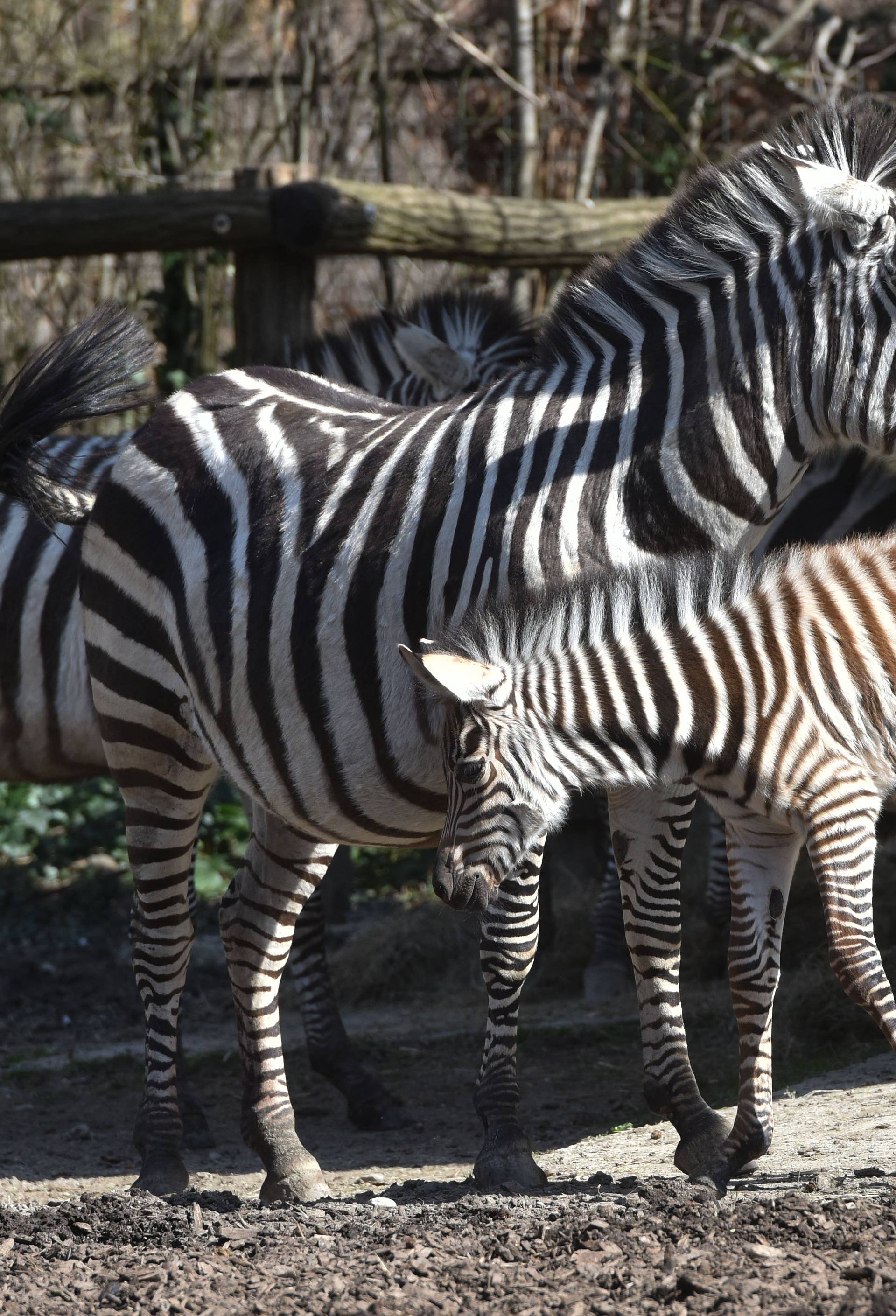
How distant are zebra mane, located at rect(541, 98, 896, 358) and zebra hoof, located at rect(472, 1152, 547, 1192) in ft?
7.86

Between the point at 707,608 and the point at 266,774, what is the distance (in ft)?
4.67

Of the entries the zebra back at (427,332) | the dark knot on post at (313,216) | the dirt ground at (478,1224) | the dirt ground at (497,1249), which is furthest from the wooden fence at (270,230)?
the dirt ground at (497,1249)

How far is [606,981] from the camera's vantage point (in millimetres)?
7008

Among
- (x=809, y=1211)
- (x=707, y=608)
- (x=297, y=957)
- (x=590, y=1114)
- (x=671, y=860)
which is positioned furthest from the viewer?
(x=297, y=957)

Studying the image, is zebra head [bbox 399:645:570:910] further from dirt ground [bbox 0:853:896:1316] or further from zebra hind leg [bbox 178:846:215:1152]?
zebra hind leg [bbox 178:846:215:1152]

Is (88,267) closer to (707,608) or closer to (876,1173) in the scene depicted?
(707,608)

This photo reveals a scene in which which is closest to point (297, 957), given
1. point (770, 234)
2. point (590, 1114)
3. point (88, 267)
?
point (590, 1114)

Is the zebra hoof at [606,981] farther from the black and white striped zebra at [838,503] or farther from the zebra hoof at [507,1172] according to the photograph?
the zebra hoof at [507,1172]

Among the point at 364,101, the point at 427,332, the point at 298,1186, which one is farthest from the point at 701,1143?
the point at 364,101

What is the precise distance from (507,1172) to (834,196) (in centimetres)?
292

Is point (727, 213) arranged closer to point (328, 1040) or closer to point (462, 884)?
point (462, 884)

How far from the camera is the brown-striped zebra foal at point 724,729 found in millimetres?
3613

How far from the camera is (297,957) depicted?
236 inches

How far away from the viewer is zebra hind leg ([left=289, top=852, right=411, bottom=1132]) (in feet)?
18.1
